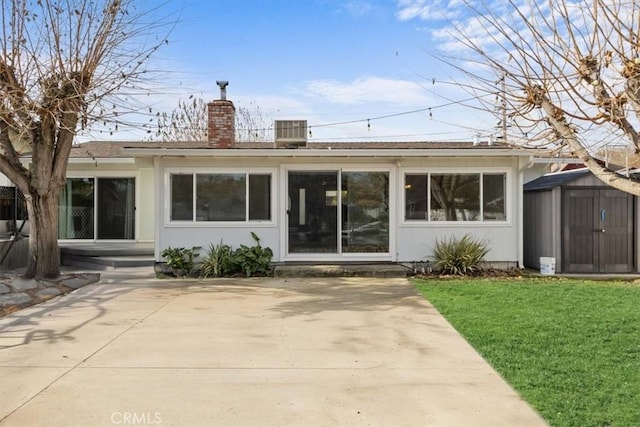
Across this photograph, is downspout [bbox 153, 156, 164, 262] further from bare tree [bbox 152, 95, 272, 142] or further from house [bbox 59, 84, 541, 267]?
bare tree [bbox 152, 95, 272, 142]

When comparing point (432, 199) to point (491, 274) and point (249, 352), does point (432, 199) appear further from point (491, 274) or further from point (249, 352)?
point (249, 352)

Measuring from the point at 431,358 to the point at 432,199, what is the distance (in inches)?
261

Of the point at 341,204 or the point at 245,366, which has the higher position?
the point at 341,204

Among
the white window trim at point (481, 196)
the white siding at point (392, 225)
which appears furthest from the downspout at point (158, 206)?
the white window trim at point (481, 196)

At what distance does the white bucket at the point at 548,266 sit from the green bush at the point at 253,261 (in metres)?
6.14

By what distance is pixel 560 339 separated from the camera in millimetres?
5527

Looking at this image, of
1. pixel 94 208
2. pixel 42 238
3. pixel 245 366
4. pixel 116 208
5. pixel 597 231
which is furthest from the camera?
pixel 116 208

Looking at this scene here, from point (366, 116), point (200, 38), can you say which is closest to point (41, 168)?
point (200, 38)

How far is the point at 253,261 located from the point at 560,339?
22.0 ft

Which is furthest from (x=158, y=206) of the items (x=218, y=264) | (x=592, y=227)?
(x=592, y=227)

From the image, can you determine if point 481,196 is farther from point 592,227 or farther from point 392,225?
point 592,227

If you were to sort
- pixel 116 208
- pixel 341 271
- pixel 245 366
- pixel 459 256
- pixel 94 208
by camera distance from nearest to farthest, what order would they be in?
pixel 245 366 < pixel 341 271 < pixel 459 256 < pixel 94 208 < pixel 116 208

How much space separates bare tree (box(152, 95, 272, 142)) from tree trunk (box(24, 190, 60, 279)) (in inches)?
582

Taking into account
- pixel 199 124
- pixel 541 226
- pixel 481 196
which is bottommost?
pixel 541 226
